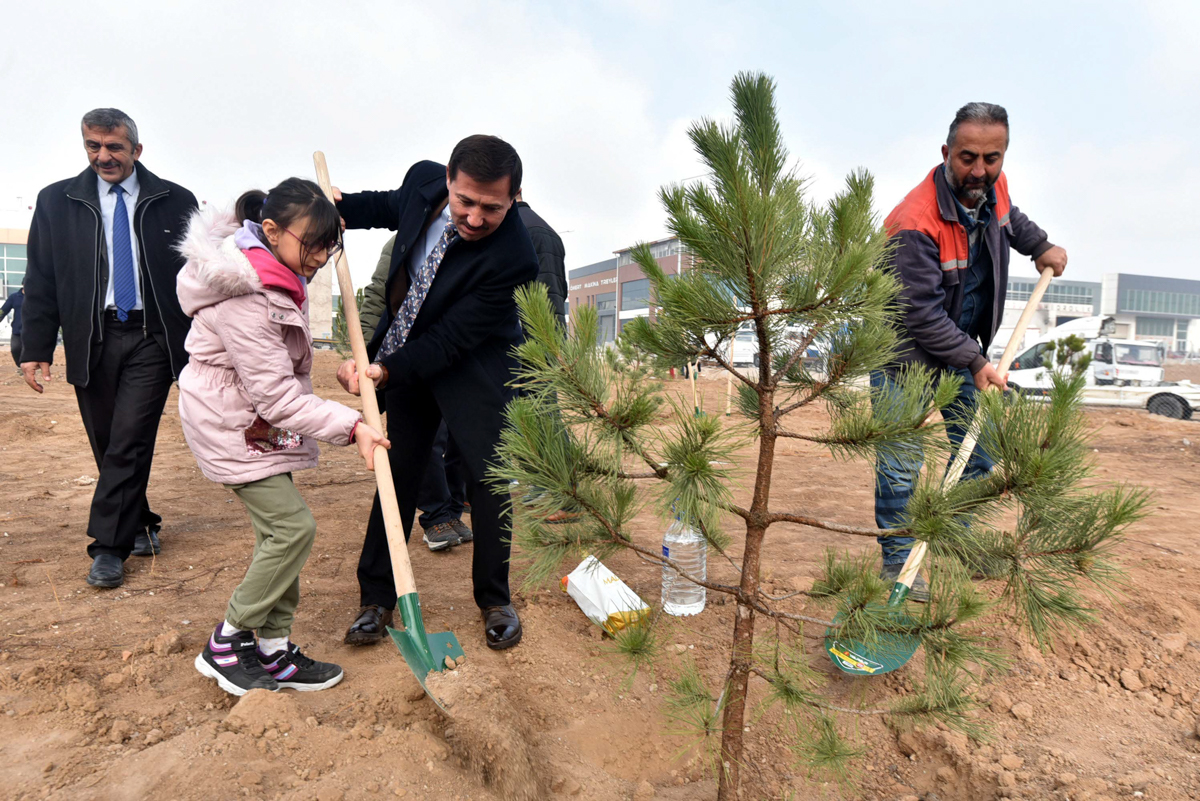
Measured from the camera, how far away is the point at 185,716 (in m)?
2.02

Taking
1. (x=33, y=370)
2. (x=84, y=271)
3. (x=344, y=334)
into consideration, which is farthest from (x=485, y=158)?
(x=344, y=334)

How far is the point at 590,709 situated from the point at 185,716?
1.19 m

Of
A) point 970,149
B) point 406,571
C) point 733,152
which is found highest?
point 970,149

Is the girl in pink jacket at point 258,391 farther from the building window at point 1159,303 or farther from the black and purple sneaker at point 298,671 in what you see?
the building window at point 1159,303

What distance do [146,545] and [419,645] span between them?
2053mm

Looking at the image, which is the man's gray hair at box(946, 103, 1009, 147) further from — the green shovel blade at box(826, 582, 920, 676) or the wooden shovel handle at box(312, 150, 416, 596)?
the wooden shovel handle at box(312, 150, 416, 596)

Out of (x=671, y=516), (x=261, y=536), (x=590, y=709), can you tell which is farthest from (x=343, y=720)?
(x=671, y=516)

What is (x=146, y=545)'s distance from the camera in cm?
338

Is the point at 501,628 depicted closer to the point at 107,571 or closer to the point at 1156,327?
the point at 107,571

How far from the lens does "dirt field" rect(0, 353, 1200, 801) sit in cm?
179

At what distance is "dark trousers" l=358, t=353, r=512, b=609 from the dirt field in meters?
0.23

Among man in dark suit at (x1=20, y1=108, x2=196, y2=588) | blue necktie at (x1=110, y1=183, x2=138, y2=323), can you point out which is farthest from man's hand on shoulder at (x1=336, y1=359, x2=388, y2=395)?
blue necktie at (x1=110, y1=183, x2=138, y2=323)

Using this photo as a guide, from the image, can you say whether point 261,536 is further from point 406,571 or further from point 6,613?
point 6,613

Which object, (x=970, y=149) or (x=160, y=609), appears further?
(x=160, y=609)
